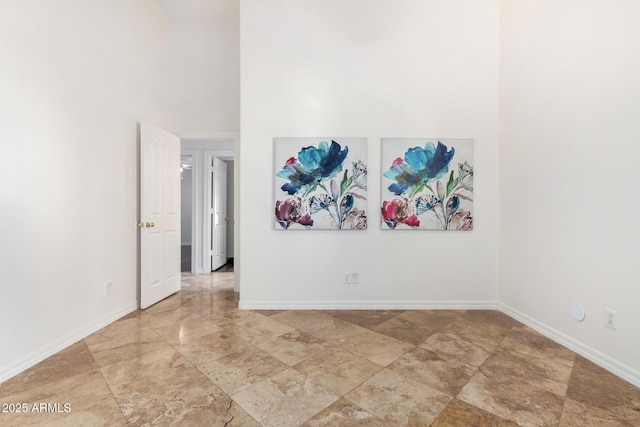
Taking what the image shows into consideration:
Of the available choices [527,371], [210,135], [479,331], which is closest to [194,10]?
[210,135]

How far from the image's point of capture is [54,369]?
6.45 feet

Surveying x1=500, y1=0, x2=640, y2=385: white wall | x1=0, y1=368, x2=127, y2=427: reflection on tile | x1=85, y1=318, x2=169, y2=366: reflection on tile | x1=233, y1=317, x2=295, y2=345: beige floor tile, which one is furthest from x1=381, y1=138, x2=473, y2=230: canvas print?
x1=0, y1=368, x2=127, y2=427: reflection on tile

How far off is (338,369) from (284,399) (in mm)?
472

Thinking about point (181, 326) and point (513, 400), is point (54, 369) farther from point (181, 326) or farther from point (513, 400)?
point (513, 400)

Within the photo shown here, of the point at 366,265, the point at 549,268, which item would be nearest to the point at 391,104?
the point at 366,265

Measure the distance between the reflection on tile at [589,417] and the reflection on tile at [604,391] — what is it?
33 mm

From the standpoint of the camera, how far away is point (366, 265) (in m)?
3.17

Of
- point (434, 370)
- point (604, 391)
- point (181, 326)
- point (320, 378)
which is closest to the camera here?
point (604, 391)

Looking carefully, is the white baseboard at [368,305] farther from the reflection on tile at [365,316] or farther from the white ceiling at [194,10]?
the white ceiling at [194,10]

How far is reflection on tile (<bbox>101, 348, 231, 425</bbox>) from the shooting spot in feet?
4.91

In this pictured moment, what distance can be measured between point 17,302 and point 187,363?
1294mm

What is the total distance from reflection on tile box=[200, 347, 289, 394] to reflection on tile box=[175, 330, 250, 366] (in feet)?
0.25

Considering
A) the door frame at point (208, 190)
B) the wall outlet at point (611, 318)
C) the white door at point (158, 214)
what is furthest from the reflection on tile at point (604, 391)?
the door frame at point (208, 190)

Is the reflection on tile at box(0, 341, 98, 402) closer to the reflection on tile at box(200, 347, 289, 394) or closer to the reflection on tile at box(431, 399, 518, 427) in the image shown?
the reflection on tile at box(200, 347, 289, 394)
